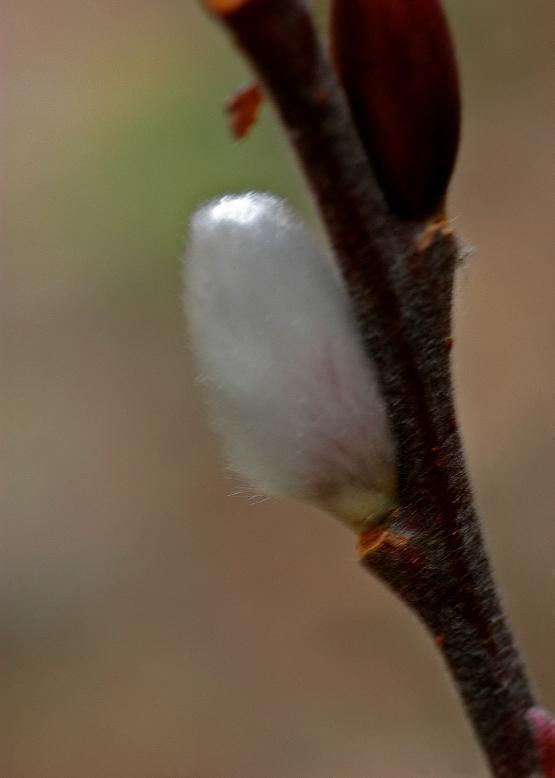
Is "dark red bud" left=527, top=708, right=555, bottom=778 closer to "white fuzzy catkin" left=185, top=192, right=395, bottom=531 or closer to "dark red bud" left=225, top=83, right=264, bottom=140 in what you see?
"white fuzzy catkin" left=185, top=192, right=395, bottom=531

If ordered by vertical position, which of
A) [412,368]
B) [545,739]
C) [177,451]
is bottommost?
[177,451]

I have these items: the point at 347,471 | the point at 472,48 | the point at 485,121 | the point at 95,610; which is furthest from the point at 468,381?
the point at 347,471

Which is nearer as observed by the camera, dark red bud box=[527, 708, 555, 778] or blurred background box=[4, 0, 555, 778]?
dark red bud box=[527, 708, 555, 778]

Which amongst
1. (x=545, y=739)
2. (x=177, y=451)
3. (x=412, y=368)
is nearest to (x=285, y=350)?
(x=412, y=368)

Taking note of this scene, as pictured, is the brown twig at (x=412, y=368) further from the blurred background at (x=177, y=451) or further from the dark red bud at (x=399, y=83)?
the blurred background at (x=177, y=451)

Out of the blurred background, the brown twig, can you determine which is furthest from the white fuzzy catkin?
the blurred background

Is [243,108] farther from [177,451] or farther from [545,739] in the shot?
[177,451]

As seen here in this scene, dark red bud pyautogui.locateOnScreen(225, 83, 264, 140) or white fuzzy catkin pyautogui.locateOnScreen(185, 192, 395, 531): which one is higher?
dark red bud pyautogui.locateOnScreen(225, 83, 264, 140)

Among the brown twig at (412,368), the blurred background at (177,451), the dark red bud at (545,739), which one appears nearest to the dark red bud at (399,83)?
the brown twig at (412,368)
